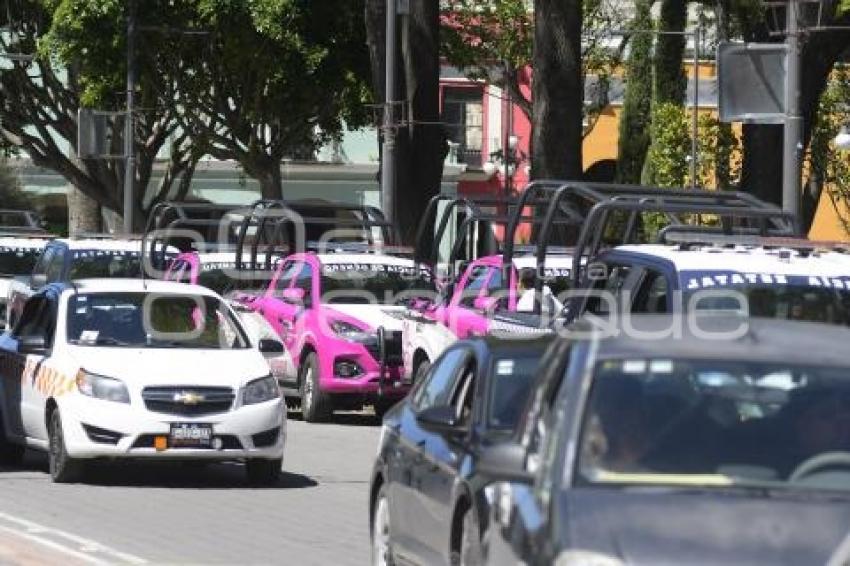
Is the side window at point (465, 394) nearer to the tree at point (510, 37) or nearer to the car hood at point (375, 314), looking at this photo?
the car hood at point (375, 314)

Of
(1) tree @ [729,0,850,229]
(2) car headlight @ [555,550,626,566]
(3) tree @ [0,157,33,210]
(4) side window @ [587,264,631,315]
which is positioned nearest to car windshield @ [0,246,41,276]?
(1) tree @ [729,0,850,229]

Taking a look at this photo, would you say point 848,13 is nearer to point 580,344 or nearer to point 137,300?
point 137,300

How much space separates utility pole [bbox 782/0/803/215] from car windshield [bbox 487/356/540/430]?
1135 cm

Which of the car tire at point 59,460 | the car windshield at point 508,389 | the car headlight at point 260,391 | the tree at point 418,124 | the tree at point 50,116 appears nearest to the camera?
the car windshield at point 508,389

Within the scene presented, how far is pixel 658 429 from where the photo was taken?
8.33 metres

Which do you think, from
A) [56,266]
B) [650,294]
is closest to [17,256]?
[56,266]

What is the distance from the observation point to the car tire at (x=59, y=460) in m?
16.5

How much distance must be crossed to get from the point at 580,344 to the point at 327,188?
62711mm

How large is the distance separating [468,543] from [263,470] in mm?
7585

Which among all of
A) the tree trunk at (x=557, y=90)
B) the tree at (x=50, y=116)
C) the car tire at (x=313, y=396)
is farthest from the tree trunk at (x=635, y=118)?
the car tire at (x=313, y=396)

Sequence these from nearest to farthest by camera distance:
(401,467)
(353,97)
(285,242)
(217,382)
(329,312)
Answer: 1. (401,467)
2. (217,382)
3. (329,312)
4. (285,242)
5. (353,97)

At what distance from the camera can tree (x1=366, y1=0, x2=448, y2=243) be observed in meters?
33.5

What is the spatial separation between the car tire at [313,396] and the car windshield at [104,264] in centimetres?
478

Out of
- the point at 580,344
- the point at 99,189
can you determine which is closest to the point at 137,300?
the point at 580,344
